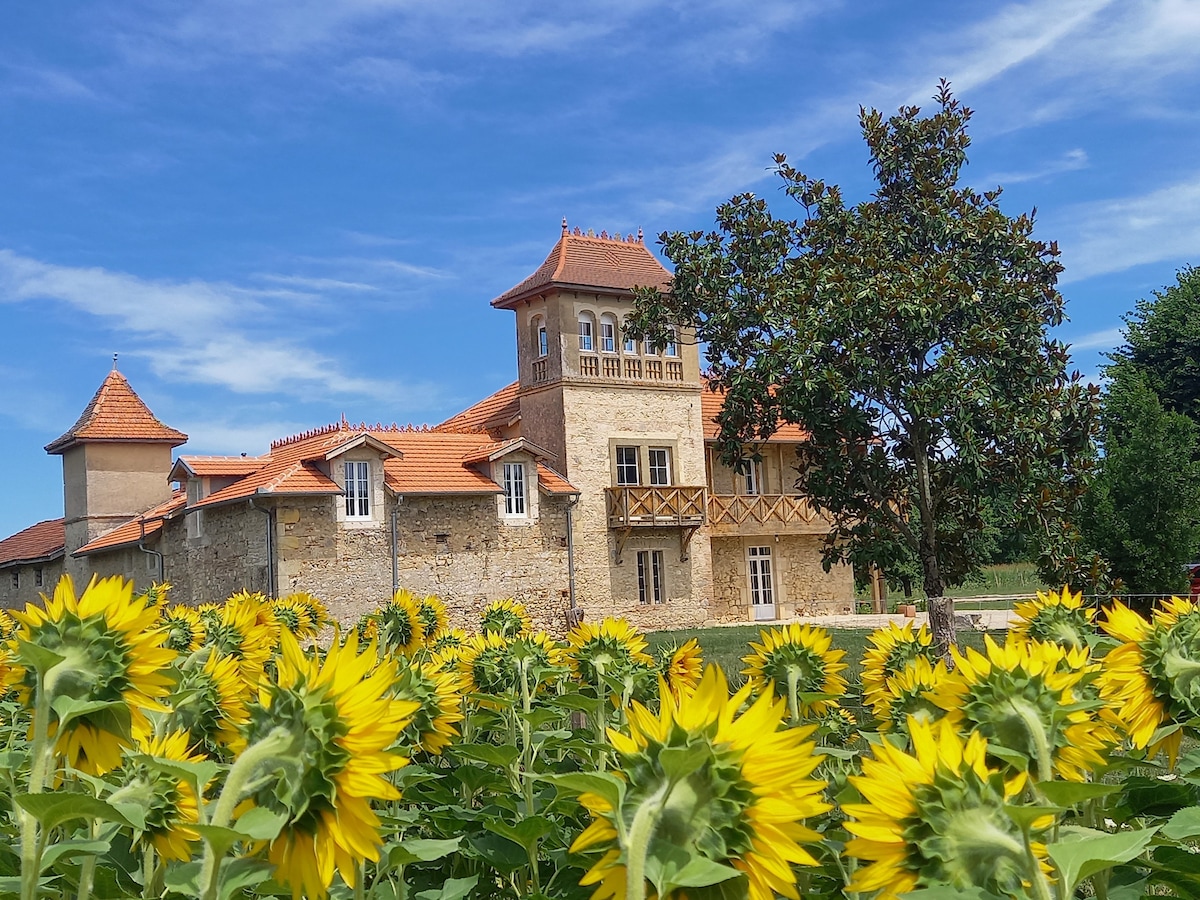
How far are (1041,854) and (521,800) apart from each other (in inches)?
55.4

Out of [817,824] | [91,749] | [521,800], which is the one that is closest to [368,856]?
[91,749]

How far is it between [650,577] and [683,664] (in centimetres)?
2364

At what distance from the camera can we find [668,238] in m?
15.7

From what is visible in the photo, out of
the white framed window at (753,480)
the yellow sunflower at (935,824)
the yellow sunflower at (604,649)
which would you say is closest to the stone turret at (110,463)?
the white framed window at (753,480)

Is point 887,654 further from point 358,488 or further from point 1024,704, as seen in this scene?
point 358,488

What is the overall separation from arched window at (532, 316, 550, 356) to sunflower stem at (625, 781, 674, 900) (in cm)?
2565

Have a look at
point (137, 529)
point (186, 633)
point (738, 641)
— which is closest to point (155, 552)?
point (137, 529)

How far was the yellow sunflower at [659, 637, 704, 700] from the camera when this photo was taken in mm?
3004

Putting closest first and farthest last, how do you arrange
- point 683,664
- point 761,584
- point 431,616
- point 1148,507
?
point 683,664, point 431,616, point 1148,507, point 761,584

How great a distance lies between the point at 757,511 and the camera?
28.6 metres

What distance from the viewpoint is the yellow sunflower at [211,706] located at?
2.11 meters

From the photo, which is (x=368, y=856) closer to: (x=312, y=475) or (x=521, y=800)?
(x=521, y=800)

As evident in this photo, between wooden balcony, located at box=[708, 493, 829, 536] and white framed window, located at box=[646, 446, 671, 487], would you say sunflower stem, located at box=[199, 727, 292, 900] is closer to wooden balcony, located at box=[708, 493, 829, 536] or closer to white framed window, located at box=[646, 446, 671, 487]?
white framed window, located at box=[646, 446, 671, 487]

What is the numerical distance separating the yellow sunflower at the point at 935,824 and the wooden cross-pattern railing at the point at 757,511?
27.0m
